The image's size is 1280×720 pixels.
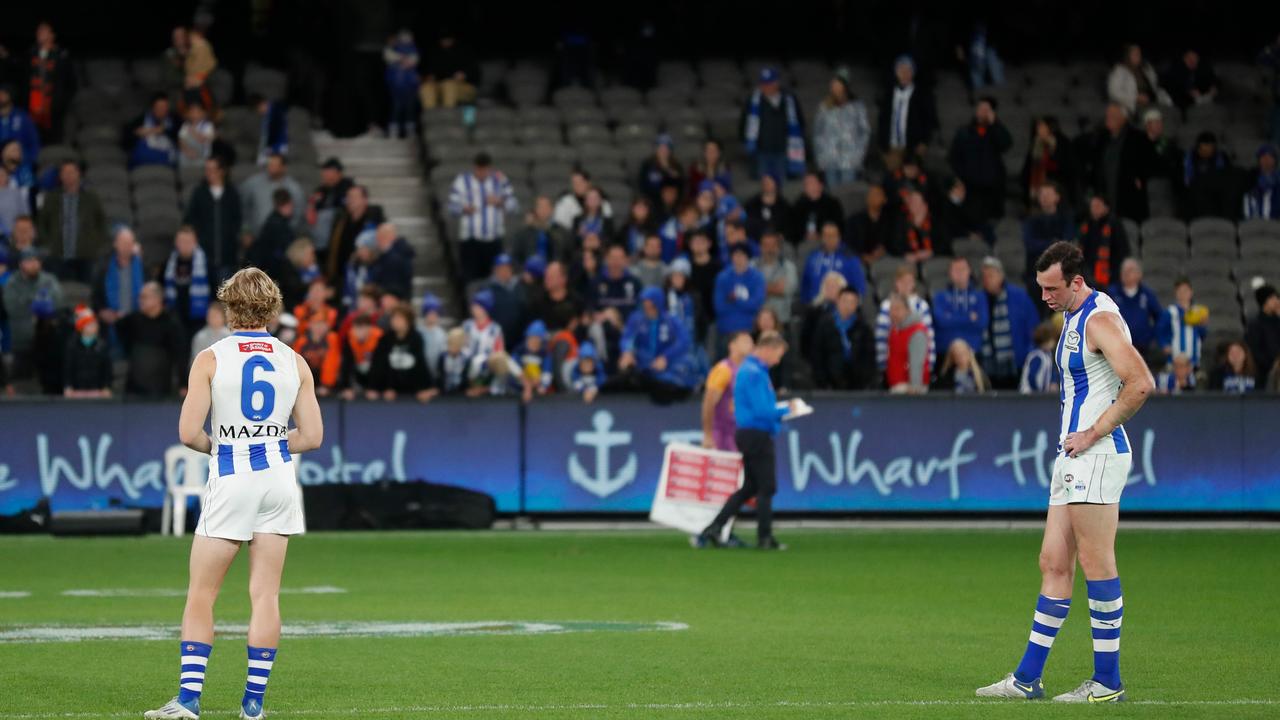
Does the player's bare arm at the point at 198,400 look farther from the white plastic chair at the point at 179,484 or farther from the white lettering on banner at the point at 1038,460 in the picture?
the white lettering on banner at the point at 1038,460

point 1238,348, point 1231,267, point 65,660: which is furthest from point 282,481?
point 1231,267

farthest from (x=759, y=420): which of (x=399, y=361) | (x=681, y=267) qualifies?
(x=681, y=267)

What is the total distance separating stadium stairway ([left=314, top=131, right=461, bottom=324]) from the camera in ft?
89.7

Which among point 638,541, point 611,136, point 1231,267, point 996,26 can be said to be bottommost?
point 638,541

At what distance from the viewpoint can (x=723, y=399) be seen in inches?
792

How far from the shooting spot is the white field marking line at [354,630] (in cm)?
1223

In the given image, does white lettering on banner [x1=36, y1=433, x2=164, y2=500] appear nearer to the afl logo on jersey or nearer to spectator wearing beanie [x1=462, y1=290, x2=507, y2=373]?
spectator wearing beanie [x1=462, y1=290, x2=507, y2=373]

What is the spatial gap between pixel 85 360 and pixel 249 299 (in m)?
14.0

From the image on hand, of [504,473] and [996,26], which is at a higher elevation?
[996,26]

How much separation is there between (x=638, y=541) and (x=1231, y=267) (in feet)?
34.1

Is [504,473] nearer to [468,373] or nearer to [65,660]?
[468,373]

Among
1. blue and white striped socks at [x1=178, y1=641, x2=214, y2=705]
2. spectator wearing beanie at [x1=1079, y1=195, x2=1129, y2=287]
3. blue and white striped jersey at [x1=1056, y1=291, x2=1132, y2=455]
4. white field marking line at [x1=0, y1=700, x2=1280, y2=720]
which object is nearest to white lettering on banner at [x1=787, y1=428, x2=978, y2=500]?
spectator wearing beanie at [x1=1079, y1=195, x2=1129, y2=287]

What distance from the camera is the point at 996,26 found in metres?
33.7

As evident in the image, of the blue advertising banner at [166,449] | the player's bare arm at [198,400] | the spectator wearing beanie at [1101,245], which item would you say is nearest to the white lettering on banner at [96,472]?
the blue advertising banner at [166,449]
